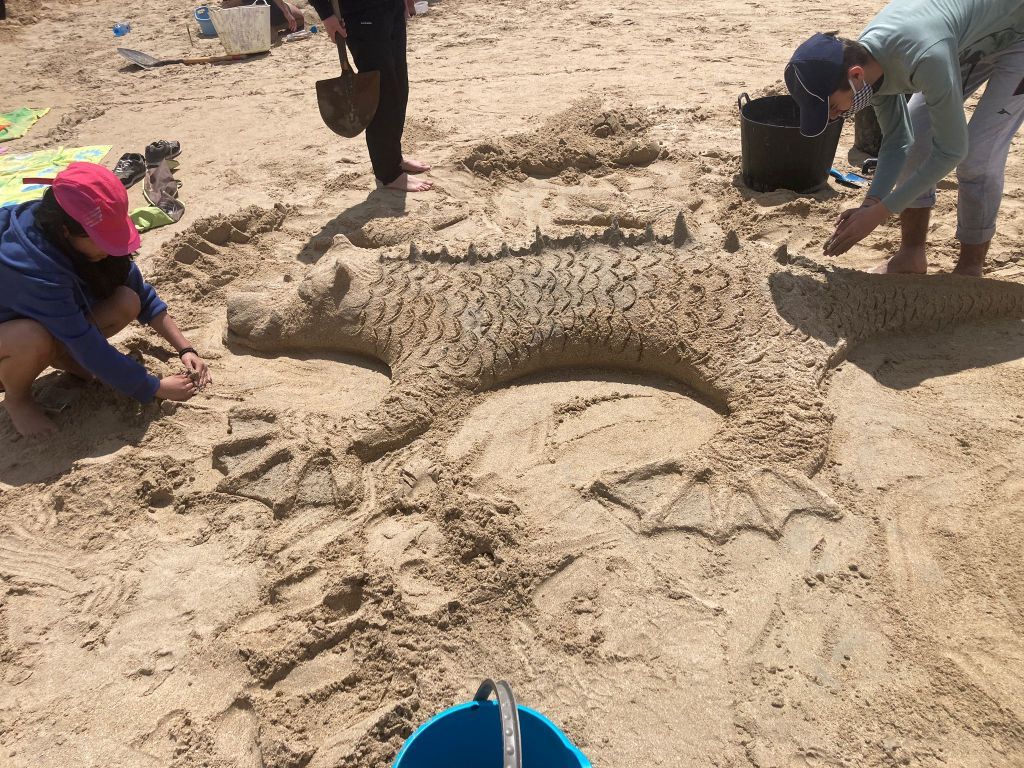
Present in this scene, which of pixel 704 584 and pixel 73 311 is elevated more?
pixel 73 311

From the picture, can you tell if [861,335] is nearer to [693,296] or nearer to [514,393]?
[693,296]

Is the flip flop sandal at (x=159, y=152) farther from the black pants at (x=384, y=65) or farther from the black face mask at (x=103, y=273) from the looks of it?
the black face mask at (x=103, y=273)

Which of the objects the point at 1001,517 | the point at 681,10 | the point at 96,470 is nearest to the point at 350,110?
the point at 96,470

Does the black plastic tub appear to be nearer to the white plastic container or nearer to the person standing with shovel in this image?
the person standing with shovel

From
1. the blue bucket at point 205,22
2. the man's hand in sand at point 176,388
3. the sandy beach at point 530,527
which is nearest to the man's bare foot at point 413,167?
the sandy beach at point 530,527

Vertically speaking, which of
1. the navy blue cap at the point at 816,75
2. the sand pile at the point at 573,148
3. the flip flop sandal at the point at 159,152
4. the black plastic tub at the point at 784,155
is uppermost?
the navy blue cap at the point at 816,75

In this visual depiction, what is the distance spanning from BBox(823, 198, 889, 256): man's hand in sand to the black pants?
2.98m

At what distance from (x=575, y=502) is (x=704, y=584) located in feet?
1.80

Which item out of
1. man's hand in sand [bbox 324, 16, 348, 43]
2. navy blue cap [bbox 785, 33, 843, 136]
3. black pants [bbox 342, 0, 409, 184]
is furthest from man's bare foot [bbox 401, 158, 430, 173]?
navy blue cap [bbox 785, 33, 843, 136]

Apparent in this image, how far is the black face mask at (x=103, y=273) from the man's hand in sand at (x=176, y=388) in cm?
45

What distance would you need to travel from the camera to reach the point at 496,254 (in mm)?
3533

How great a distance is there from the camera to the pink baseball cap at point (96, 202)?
2.60m

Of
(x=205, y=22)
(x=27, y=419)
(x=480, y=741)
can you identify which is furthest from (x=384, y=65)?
(x=205, y=22)

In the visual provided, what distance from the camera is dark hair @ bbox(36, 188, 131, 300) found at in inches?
106
